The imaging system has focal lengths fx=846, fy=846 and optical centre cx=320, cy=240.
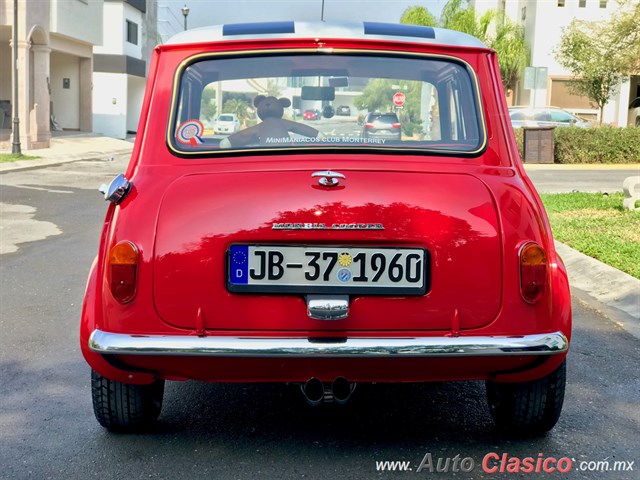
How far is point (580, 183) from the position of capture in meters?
19.2

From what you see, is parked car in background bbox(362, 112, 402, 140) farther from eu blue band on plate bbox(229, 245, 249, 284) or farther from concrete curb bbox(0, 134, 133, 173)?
concrete curb bbox(0, 134, 133, 173)

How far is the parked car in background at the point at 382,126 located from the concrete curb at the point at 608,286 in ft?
9.85

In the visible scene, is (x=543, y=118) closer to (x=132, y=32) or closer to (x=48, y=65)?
(x=48, y=65)

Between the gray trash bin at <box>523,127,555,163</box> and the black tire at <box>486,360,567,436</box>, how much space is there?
75.4 feet

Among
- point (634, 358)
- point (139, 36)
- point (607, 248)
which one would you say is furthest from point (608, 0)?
point (634, 358)

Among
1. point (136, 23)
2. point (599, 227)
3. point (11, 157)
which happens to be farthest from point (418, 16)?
point (599, 227)

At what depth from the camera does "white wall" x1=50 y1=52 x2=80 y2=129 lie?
1535 inches

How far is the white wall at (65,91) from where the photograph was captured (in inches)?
1535

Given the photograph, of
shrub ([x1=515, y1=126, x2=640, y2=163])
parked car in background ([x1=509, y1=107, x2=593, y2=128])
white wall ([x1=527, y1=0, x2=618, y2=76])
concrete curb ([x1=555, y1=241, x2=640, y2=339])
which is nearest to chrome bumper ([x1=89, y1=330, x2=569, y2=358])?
concrete curb ([x1=555, y1=241, x2=640, y2=339])

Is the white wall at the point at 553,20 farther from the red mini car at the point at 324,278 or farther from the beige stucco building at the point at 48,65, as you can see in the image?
the red mini car at the point at 324,278

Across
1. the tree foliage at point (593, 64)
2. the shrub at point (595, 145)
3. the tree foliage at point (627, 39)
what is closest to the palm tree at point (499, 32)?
the tree foliage at point (593, 64)

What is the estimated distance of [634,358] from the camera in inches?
213

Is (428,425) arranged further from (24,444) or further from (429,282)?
(24,444)

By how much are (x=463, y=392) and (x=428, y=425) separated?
0.60 meters
